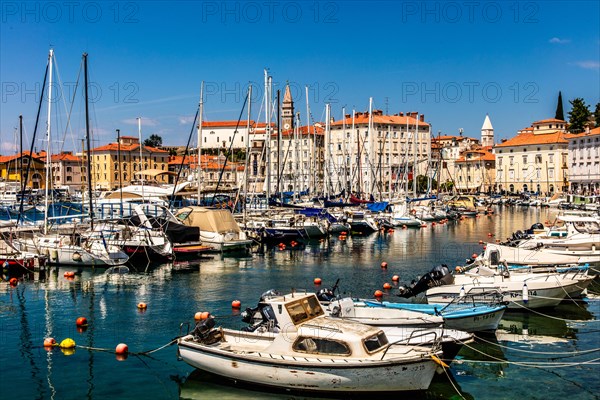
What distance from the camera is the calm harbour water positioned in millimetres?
19562

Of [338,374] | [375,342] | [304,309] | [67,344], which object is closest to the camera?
[338,374]

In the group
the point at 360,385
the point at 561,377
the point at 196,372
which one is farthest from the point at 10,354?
the point at 561,377

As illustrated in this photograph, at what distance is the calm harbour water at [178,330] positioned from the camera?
64.2 ft

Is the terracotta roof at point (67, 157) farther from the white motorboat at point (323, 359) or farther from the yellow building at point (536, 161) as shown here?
the white motorboat at point (323, 359)

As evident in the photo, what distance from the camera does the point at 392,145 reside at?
159625mm

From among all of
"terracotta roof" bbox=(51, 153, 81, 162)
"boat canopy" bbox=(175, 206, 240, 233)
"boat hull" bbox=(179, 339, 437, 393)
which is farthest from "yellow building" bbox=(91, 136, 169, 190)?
"boat hull" bbox=(179, 339, 437, 393)

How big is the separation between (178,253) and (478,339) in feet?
97.4

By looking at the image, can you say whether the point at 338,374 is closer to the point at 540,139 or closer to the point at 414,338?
the point at 414,338

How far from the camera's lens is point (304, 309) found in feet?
67.1

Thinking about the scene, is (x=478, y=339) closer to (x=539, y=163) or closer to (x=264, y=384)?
(x=264, y=384)

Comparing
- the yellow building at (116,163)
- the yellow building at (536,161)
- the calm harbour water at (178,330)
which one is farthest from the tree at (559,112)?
the calm harbour water at (178,330)

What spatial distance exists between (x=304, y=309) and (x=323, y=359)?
280 cm

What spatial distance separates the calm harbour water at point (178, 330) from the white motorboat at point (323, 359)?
0.79 meters

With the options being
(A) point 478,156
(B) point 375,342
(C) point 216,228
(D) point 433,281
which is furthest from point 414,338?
(A) point 478,156
